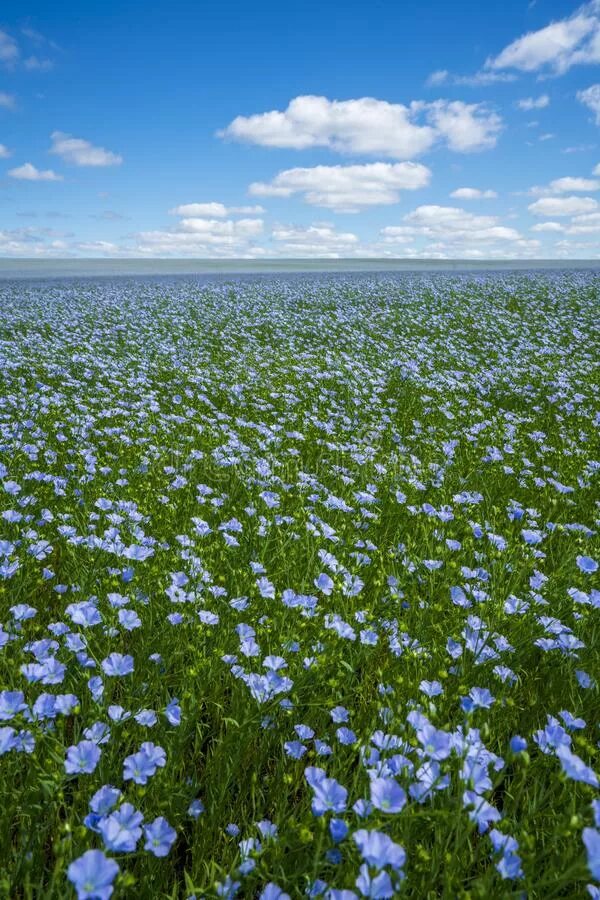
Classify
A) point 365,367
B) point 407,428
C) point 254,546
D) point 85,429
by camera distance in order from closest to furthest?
point 254,546, point 85,429, point 407,428, point 365,367

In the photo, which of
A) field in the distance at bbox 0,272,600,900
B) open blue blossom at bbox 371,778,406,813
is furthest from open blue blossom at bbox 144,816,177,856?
open blue blossom at bbox 371,778,406,813

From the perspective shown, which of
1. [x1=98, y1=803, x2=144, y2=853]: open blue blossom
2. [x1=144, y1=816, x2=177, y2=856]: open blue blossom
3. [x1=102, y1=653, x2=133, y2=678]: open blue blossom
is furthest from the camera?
[x1=102, y1=653, x2=133, y2=678]: open blue blossom

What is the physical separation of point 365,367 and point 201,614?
726 centimetres

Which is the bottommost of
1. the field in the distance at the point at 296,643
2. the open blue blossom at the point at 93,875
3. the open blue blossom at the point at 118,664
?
the field in the distance at the point at 296,643

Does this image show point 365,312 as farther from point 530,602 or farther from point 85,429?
point 530,602

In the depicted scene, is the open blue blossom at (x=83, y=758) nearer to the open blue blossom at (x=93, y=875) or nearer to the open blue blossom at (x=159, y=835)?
the open blue blossom at (x=159, y=835)

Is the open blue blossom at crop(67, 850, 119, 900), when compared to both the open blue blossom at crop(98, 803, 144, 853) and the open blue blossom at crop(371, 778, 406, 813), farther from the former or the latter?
the open blue blossom at crop(371, 778, 406, 813)

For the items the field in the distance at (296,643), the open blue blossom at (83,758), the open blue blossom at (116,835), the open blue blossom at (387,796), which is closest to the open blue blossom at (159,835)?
the field in the distance at (296,643)

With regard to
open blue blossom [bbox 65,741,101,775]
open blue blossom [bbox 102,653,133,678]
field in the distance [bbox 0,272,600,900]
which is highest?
open blue blossom [bbox 65,741,101,775]

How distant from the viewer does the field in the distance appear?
1.50 meters

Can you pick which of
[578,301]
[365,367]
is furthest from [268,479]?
[578,301]

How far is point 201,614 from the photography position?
7.72ft

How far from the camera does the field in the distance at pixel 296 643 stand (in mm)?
1498

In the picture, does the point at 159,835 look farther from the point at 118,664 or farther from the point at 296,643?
the point at 296,643
